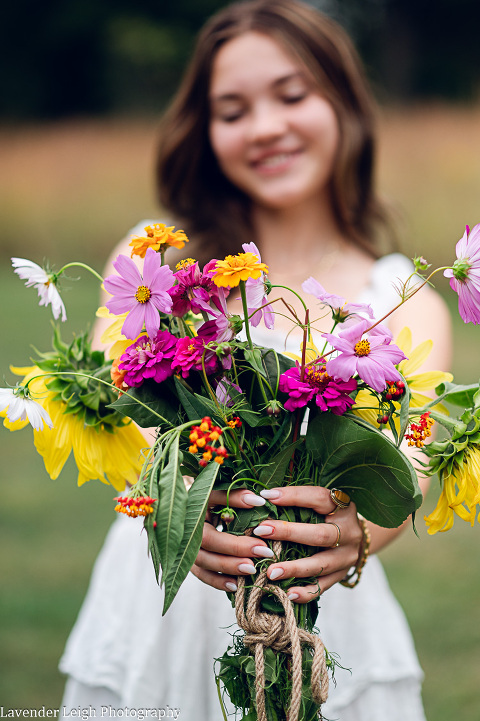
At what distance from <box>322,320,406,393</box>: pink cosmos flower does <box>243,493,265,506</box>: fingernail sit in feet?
0.50

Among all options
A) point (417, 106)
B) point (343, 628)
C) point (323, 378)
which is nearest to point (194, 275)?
point (323, 378)

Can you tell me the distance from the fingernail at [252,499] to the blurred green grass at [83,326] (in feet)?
2.83

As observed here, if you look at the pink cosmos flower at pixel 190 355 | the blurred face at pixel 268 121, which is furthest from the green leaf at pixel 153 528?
the blurred face at pixel 268 121

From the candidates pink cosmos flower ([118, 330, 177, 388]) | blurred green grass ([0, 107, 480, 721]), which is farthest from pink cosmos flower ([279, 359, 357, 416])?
blurred green grass ([0, 107, 480, 721])

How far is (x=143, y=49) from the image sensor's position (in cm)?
859

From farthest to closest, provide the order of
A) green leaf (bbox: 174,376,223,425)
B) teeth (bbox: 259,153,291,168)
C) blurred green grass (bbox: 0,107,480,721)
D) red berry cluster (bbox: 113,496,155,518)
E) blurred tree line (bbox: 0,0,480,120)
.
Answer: blurred tree line (bbox: 0,0,480,120) < blurred green grass (bbox: 0,107,480,721) < teeth (bbox: 259,153,291,168) < green leaf (bbox: 174,376,223,425) < red berry cluster (bbox: 113,496,155,518)

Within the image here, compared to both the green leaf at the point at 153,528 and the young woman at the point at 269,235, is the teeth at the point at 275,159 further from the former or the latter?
the green leaf at the point at 153,528

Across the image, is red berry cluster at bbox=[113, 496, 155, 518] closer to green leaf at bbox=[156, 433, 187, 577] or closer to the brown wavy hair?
green leaf at bbox=[156, 433, 187, 577]

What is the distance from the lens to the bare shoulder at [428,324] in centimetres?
129

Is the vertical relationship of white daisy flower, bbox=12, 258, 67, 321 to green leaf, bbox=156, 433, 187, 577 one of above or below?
above

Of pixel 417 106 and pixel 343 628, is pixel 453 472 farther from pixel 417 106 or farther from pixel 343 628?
pixel 417 106

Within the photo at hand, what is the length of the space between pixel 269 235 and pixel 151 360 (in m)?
0.90

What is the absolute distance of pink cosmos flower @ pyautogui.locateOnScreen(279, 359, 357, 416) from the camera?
0.67 metres

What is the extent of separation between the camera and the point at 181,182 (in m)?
1.56
